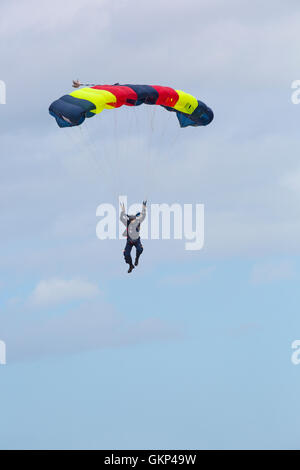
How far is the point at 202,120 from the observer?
1954 inches

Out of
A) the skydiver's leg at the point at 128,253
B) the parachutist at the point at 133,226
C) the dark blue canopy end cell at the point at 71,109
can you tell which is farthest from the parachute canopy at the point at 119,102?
the skydiver's leg at the point at 128,253

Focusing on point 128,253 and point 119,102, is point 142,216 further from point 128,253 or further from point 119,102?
point 119,102

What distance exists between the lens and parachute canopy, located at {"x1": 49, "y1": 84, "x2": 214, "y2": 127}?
44188mm

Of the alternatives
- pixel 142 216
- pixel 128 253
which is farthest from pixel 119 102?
pixel 128 253

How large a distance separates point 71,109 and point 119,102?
2498 mm

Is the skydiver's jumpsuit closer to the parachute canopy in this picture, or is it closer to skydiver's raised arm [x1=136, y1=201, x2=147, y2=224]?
skydiver's raised arm [x1=136, y1=201, x2=147, y2=224]

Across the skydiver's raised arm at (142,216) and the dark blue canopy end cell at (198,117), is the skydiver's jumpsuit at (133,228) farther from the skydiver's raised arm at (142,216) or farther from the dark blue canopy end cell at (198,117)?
the dark blue canopy end cell at (198,117)

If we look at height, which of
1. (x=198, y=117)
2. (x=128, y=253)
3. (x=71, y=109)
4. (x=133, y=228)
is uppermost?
(x=198, y=117)

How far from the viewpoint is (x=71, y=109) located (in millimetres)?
43969

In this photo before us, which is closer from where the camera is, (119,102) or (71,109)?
(71,109)
